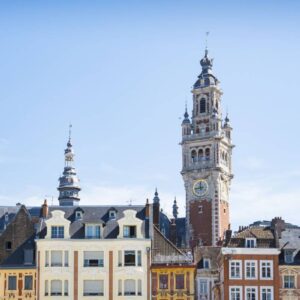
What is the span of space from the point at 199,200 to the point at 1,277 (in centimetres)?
6797

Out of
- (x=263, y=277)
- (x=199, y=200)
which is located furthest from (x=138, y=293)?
(x=199, y=200)

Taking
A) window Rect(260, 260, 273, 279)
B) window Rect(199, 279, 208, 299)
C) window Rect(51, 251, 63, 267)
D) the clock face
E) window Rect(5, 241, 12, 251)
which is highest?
the clock face

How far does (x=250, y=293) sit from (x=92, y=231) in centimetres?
1588

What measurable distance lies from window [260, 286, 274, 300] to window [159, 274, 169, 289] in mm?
8717

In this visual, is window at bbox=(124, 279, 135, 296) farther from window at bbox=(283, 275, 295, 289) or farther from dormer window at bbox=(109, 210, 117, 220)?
window at bbox=(283, 275, 295, 289)

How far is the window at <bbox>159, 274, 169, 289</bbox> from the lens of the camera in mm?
88812

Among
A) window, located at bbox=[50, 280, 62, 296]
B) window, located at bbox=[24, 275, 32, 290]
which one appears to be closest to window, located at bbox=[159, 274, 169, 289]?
window, located at bbox=[50, 280, 62, 296]

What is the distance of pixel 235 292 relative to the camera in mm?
88000

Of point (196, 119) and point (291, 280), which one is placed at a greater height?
point (196, 119)

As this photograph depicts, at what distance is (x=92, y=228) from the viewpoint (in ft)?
299

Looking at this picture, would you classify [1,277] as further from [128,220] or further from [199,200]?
[199,200]

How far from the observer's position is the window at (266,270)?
289 ft

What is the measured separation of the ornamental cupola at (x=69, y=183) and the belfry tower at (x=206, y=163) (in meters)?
21.5

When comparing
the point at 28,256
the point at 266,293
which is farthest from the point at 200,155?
A: the point at 266,293
